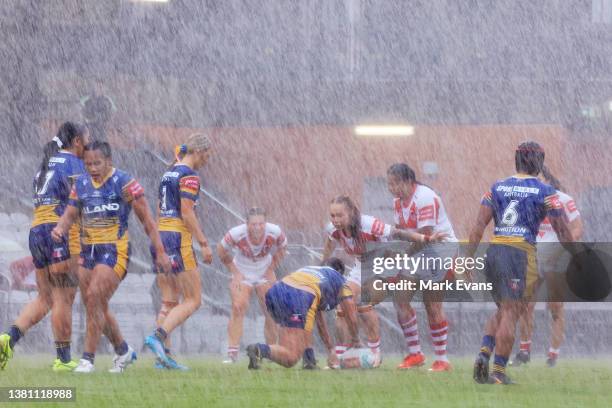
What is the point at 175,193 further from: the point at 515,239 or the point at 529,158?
the point at 529,158

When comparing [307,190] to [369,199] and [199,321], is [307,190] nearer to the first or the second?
[369,199]

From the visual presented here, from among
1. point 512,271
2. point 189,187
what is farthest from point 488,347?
point 189,187

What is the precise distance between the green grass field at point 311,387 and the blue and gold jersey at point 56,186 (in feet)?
4.37

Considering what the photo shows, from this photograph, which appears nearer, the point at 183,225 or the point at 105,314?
the point at 105,314

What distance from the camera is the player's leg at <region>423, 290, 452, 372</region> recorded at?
1262cm

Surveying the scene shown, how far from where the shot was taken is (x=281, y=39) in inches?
1174

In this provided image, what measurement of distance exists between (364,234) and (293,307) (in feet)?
4.62

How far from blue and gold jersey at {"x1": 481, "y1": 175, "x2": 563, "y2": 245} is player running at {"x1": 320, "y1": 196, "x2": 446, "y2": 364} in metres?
1.77

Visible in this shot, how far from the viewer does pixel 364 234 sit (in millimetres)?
12656

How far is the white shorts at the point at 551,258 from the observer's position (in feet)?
46.8

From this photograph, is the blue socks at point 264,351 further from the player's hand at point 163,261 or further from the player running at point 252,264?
the player running at point 252,264

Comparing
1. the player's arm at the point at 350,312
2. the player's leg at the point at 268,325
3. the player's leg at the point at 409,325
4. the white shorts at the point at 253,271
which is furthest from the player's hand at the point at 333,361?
the white shorts at the point at 253,271

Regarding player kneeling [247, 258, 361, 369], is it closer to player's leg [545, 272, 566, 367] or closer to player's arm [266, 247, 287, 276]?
player's arm [266, 247, 287, 276]

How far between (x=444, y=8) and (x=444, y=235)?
62.9 ft
